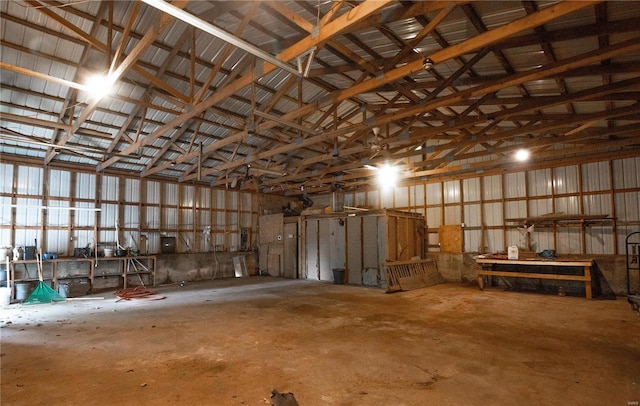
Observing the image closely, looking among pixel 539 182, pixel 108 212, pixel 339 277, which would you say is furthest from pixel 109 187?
pixel 539 182

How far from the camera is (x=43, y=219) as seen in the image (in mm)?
9531

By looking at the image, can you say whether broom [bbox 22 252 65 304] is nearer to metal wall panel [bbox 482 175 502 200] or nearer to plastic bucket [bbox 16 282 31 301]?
plastic bucket [bbox 16 282 31 301]

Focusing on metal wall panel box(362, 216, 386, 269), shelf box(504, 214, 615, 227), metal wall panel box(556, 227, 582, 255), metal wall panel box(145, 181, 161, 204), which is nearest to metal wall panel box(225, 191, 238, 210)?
metal wall panel box(145, 181, 161, 204)

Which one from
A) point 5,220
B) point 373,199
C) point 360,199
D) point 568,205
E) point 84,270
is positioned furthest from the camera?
point 360,199

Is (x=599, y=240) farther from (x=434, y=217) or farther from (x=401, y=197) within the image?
(x=401, y=197)

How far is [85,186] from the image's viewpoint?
10.5 m

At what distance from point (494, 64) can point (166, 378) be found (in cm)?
705

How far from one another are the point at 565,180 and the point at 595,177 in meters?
0.72

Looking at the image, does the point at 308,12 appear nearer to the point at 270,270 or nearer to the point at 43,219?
the point at 43,219

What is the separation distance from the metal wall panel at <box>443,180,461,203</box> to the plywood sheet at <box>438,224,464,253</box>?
3.24 feet

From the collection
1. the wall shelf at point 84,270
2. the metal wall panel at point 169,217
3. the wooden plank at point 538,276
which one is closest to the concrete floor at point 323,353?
the wooden plank at point 538,276

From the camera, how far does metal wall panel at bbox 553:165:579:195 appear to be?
1010 cm

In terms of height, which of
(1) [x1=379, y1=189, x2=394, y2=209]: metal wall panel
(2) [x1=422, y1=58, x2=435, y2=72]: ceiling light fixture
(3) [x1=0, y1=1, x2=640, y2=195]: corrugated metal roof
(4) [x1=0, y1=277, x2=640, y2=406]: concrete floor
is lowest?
(4) [x1=0, y1=277, x2=640, y2=406]: concrete floor

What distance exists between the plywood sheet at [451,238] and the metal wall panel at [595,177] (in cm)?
394
